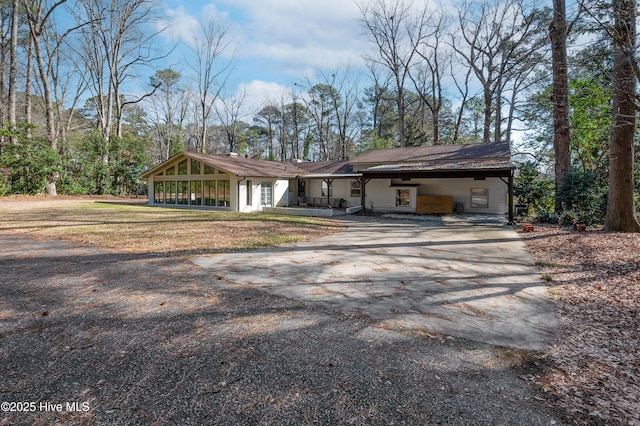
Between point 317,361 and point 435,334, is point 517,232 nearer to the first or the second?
point 435,334

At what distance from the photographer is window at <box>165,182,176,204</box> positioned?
20.2m

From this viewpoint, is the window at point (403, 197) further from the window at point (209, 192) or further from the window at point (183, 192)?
the window at point (183, 192)

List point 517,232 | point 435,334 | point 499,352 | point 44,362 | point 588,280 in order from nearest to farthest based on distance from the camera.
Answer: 1. point 44,362
2. point 499,352
3. point 435,334
4. point 588,280
5. point 517,232

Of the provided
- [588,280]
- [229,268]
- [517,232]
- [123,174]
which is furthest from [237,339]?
[123,174]

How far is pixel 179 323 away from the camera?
3.42 meters

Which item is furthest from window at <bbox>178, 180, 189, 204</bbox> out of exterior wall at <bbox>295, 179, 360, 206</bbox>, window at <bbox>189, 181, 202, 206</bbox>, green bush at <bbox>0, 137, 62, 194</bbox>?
green bush at <bbox>0, 137, 62, 194</bbox>

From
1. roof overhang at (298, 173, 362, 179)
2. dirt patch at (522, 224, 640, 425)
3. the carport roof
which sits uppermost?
the carport roof

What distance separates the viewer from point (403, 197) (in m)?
19.4

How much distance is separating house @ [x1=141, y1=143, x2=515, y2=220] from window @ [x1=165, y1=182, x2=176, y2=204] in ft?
0.21

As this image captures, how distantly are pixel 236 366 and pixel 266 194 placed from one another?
57.0 feet

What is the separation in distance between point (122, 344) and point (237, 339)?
1047 millimetres

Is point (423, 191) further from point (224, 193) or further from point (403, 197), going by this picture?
point (224, 193)

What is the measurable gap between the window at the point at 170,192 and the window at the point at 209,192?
9.03ft

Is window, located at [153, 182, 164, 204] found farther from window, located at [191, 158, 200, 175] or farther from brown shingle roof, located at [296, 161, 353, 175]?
brown shingle roof, located at [296, 161, 353, 175]
